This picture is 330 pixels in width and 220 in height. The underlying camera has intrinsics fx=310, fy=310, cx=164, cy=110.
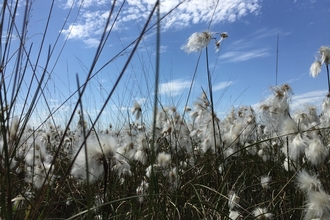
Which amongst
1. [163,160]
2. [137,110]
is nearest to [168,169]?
[163,160]

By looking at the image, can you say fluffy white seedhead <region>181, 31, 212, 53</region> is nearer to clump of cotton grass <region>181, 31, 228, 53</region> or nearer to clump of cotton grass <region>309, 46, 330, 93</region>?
clump of cotton grass <region>181, 31, 228, 53</region>

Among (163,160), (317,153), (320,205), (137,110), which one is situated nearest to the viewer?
(320,205)

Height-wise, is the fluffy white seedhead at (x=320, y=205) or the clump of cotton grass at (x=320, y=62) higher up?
the clump of cotton grass at (x=320, y=62)

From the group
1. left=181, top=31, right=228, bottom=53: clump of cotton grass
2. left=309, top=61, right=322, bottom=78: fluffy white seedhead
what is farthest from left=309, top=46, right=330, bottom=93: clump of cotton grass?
left=181, top=31, right=228, bottom=53: clump of cotton grass

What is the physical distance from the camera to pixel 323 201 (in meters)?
1.29

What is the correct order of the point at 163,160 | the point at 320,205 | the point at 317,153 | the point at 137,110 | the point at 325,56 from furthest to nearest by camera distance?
the point at 137,110
the point at 325,56
the point at 163,160
the point at 317,153
the point at 320,205

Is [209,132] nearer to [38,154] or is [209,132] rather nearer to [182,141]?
[182,141]

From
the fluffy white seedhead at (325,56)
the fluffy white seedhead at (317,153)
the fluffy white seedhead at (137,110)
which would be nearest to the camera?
the fluffy white seedhead at (317,153)

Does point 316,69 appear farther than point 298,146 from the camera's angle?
Yes

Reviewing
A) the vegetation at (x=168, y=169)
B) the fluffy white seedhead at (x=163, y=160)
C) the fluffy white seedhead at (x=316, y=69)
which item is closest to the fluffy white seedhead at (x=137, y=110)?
the vegetation at (x=168, y=169)

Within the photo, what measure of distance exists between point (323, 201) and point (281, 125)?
0.73 metres

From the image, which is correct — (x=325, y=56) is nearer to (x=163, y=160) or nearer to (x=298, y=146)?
(x=298, y=146)

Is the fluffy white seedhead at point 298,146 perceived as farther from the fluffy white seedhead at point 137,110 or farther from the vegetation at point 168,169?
the fluffy white seedhead at point 137,110

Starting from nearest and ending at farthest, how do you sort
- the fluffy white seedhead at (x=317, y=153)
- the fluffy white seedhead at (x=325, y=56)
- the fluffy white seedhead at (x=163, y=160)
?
the fluffy white seedhead at (x=317, y=153), the fluffy white seedhead at (x=163, y=160), the fluffy white seedhead at (x=325, y=56)
